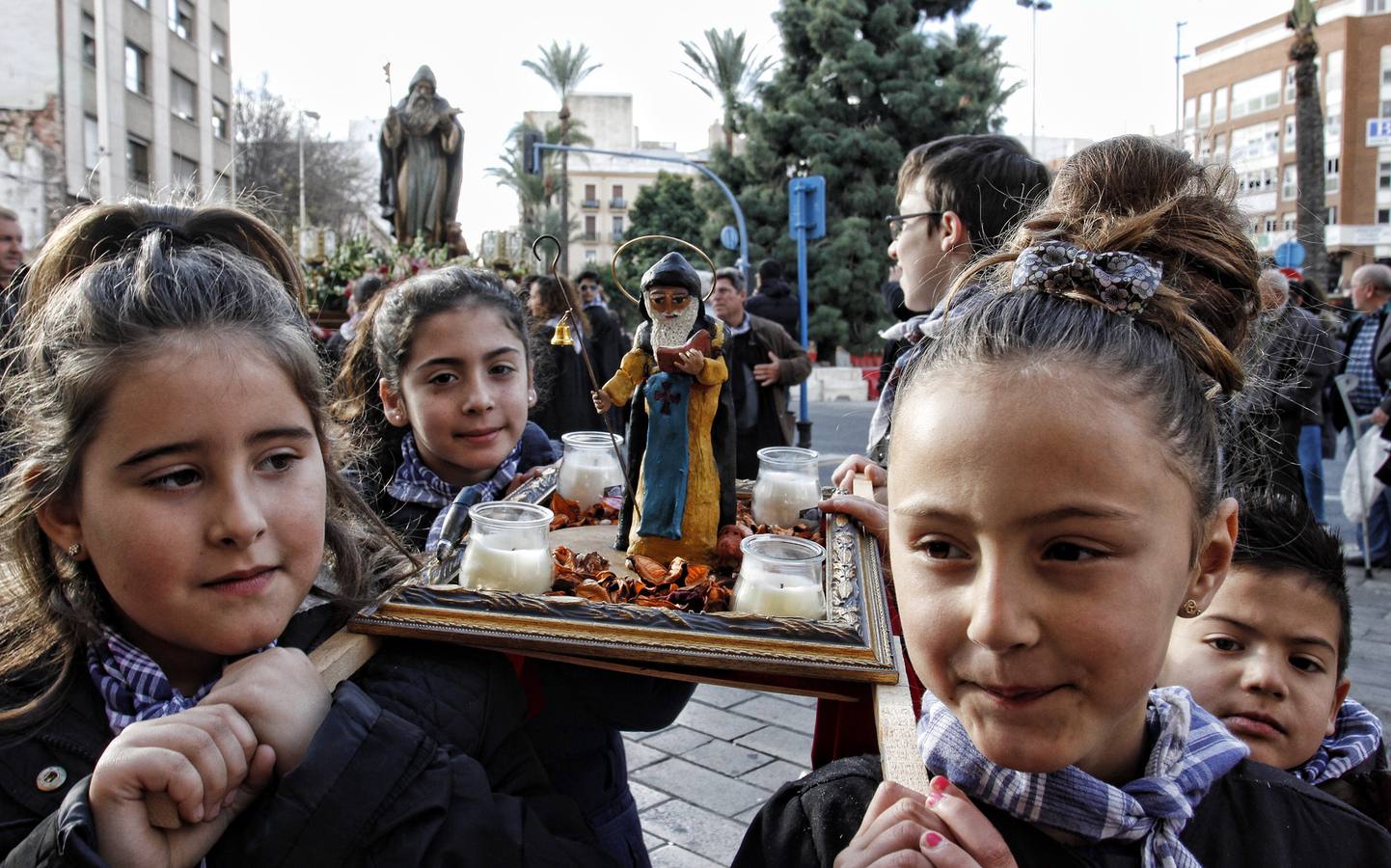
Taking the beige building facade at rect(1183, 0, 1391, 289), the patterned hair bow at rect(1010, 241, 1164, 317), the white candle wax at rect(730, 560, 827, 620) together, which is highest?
the beige building facade at rect(1183, 0, 1391, 289)

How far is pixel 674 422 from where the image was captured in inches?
86.0

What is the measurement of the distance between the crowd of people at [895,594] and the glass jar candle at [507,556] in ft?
0.44

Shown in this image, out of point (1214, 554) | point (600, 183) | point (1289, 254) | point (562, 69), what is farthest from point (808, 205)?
point (600, 183)

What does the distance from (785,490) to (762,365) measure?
4085mm

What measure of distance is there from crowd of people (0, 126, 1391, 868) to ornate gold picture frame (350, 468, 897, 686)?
0.25 feet

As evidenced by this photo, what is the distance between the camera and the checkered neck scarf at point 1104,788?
1217mm

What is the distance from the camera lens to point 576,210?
2662 inches

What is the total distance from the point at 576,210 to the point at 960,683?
68766 millimetres

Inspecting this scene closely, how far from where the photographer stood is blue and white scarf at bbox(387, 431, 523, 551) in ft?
8.11

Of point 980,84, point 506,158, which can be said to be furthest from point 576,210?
point 980,84

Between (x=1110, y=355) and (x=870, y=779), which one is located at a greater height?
(x=1110, y=355)

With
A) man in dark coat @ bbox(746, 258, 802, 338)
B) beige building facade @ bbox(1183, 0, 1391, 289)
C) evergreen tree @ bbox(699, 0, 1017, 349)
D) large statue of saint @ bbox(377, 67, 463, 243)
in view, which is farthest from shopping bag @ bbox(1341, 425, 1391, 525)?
beige building facade @ bbox(1183, 0, 1391, 289)

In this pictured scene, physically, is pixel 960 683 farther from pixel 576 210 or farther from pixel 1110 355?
pixel 576 210

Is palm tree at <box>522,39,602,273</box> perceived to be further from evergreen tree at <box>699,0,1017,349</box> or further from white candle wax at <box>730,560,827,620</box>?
white candle wax at <box>730,560,827,620</box>
